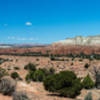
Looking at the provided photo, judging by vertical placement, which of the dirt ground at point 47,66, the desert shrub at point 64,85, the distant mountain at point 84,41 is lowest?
the dirt ground at point 47,66

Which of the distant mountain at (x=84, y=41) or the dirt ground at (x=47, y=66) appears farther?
the distant mountain at (x=84, y=41)

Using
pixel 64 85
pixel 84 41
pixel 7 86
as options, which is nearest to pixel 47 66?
pixel 64 85

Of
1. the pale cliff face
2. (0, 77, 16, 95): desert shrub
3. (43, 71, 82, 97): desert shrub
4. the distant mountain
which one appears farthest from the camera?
the pale cliff face

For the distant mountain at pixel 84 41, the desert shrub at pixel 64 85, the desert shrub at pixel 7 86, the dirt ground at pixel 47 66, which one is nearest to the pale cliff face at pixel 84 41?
the distant mountain at pixel 84 41

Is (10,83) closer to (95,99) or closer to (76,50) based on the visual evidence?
(95,99)

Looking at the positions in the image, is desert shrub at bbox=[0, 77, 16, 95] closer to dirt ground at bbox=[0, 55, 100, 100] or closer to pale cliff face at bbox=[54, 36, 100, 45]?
dirt ground at bbox=[0, 55, 100, 100]

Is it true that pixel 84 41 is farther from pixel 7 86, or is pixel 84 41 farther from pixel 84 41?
pixel 7 86

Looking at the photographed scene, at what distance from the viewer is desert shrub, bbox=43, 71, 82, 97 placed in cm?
1504

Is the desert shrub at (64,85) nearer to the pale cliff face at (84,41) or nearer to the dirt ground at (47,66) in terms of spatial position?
the dirt ground at (47,66)

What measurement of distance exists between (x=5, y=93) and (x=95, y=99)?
21.1 feet

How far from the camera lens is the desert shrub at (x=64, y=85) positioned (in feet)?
49.3

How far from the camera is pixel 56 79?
16.2 meters

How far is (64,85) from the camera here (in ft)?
51.9

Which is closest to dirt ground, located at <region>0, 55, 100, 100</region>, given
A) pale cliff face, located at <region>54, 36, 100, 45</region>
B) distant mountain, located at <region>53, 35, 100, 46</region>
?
distant mountain, located at <region>53, 35, 100, 46</region>
